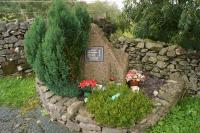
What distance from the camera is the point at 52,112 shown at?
5738 mm

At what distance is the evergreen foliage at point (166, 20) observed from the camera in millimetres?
5754

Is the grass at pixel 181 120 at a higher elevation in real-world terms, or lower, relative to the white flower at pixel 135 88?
lower

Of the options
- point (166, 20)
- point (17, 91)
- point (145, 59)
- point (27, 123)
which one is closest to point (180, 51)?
point (166, 20)

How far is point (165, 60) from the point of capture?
6609 millimetres

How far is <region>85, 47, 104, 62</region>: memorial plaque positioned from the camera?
19.5ft

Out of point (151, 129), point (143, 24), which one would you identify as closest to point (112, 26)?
point (143, 24)

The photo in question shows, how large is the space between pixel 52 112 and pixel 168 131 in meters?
1.97

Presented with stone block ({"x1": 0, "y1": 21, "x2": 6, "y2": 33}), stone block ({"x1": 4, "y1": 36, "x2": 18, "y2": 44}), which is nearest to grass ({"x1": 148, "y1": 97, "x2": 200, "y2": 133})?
stone block ({"x1": 4, "y1": 36, "x2": 18, "y2": 44})

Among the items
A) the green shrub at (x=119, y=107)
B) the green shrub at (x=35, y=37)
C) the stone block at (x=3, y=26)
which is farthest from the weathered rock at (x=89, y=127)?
the stone block at (x=3, y=26)

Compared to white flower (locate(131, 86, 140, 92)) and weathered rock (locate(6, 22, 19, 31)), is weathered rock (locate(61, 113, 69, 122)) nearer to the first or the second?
white flower (locate(131, 86, 140, 92))

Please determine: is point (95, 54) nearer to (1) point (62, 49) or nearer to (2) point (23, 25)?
(1) point (62, 49)

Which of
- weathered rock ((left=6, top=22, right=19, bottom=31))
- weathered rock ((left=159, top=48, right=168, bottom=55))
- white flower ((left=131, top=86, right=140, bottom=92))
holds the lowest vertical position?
white flower ((left=131, top=86, right=140, bottom=92))

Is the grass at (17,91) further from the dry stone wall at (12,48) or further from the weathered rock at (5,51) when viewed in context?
the weathered rock at (5,51)

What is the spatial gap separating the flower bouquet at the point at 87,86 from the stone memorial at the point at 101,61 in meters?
0.36
